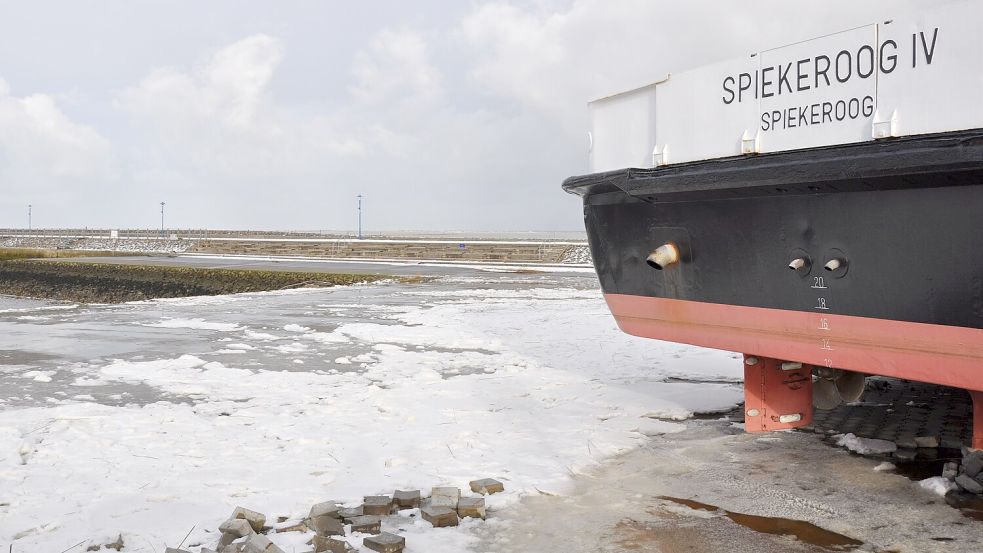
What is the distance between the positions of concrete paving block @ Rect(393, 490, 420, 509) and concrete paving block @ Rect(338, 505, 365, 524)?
0.69 ft

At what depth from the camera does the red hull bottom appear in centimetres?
373

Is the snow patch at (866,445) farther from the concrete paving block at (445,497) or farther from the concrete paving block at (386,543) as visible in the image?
the concrete paving block at (386,543)

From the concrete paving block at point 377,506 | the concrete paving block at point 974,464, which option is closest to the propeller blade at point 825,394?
the concrete paving block at point 974,464

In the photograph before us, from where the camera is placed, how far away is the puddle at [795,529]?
351 cm

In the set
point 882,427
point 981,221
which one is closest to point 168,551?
point 981,221

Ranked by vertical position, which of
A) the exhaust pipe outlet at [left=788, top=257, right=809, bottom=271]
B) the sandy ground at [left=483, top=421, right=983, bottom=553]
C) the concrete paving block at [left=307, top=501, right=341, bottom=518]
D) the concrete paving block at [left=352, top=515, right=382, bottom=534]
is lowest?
the sandy ground at [left=483, top=421, right=983, bottom=553]

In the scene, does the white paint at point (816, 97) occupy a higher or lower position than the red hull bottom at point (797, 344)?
higher

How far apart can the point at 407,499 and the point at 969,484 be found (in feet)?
9.70

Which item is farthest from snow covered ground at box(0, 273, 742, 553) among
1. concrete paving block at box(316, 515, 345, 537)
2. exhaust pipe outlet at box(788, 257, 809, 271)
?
exhaust pipe outlet at box(788, 257, 809, 271)

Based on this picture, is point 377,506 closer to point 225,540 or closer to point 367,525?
point 367,525

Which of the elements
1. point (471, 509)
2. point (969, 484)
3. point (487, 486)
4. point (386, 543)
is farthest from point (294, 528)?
point (969, 484)

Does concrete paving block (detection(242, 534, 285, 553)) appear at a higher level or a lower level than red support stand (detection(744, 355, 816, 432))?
lower

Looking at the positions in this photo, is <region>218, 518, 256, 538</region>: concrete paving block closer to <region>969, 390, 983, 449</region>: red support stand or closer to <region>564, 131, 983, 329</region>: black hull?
<region>564, 131, 983, 329</region>: black hull

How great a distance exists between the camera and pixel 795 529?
3707 mm
